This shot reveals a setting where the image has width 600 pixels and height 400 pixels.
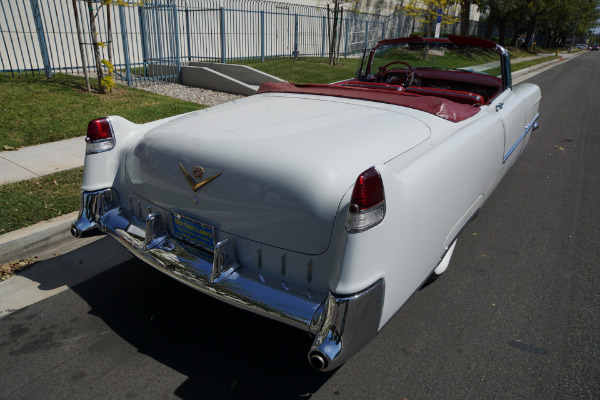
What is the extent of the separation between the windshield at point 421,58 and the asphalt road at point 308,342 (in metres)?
2.14

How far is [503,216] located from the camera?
4.49m

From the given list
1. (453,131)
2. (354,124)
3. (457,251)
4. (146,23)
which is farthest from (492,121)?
(146,23)

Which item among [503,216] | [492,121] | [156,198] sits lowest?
[503,216]

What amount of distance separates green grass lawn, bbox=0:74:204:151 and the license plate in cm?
446

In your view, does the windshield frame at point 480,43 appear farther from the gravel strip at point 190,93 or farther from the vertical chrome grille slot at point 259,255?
the gravel strip at point 190,93

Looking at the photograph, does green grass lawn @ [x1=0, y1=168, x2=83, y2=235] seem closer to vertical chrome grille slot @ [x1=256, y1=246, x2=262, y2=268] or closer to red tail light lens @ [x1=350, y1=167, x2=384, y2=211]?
vertical chrome grille slot @ [x1=256, y1=246, x2=262, y2=268]

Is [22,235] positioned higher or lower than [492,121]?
lower

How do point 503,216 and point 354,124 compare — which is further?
point 503,216

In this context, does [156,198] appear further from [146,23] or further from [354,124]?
[146,23]

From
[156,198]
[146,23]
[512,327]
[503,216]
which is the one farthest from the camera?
[146,23]

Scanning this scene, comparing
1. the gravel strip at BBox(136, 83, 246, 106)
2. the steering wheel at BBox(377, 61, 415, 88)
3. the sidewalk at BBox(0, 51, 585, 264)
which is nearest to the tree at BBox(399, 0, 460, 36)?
the gravel strip at BBox(136, 83, 246, 106)

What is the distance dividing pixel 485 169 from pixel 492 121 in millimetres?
463

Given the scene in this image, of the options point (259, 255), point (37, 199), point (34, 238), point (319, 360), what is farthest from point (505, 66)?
point (37, 199)

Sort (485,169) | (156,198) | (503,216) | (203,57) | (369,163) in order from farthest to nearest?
(203,57) → (503,216) → (485,169) → (156,198) → (369,163)
